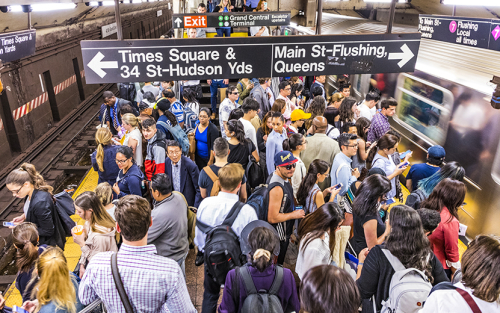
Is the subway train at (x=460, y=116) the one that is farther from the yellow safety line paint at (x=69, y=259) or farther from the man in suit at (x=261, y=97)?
the yellow safety line paint at (x=69, y=259)

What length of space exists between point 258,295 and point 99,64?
2649 millimetres

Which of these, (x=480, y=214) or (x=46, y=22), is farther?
(x=46, y=22)

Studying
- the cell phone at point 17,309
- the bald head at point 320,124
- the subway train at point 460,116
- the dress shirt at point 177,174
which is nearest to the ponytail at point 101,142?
the dress shirt at point 177,174

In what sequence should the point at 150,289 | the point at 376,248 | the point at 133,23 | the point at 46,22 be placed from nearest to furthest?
the point at 150,289 → the point at 376,248 → the point at 46,22 → the point at 133,23

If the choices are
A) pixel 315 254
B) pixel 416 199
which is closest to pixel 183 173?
pixel 315 254

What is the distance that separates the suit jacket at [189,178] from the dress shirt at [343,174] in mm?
1732

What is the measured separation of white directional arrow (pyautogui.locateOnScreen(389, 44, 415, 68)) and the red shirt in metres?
1.79

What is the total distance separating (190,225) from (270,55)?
197 centimetres

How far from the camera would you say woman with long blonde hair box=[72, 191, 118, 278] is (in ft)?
10.3

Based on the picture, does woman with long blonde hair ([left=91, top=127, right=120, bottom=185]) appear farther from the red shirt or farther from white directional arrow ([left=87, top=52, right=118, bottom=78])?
the red shirt

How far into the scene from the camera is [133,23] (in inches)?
920

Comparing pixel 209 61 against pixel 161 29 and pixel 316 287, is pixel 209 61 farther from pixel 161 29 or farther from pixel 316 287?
pixel 161 29

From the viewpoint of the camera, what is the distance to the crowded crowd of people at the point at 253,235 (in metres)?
2.17

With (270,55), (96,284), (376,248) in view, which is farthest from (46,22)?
(376,248)
